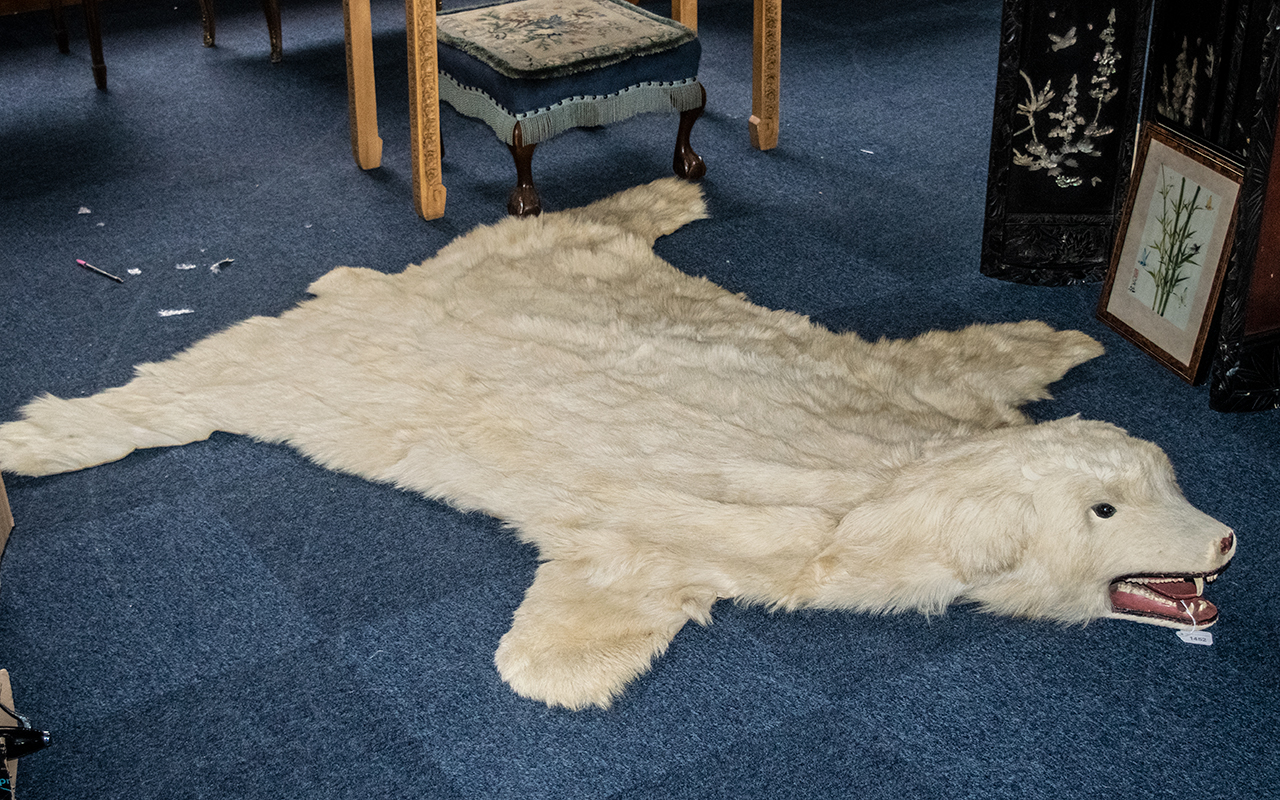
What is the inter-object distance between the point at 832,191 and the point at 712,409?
1171 mm

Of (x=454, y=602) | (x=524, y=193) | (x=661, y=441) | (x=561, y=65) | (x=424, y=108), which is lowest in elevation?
(x=454, y=602)

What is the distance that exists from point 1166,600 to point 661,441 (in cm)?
82

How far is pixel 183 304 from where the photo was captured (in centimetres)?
256

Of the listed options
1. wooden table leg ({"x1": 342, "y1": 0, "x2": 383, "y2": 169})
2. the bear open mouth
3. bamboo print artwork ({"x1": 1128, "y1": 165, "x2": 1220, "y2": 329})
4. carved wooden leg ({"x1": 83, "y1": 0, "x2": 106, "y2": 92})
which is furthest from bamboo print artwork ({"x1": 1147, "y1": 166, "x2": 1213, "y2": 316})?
carved wooden leg ({"x1": 83, "y1": 0, "x2": 106, "y2": 92})

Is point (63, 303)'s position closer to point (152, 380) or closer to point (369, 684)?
point (152, 380)

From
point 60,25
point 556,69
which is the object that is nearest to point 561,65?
point 556,69

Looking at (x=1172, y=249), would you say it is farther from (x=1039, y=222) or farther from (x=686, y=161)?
(x=686, y=161)

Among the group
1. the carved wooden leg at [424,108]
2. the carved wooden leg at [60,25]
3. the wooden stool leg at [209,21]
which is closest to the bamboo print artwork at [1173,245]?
the carved wooden leg at [424,108]

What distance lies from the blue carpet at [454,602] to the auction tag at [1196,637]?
0.06ft

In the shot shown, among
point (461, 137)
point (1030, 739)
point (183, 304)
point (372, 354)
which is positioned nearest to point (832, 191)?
point (461, 137)

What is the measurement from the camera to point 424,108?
2816mm

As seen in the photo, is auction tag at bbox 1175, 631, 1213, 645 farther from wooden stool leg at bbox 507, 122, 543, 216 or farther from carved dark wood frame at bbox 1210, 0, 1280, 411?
wooden stool leg at bbox 507, 122, 543, 216

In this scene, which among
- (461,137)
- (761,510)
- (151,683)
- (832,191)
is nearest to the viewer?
(151,683)

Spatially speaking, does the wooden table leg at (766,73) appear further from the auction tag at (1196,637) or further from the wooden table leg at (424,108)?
the auction tag at (1196,637)
